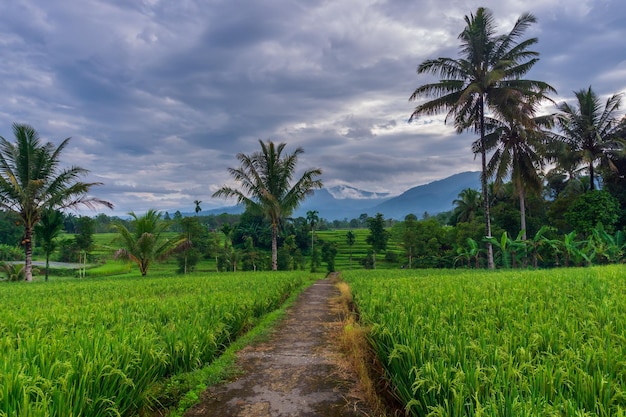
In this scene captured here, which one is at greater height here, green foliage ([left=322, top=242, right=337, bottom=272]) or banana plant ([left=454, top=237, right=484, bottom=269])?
banana plant ([left=454, top=237, right=484, bottom=269])

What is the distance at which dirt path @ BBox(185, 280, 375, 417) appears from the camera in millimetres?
3416

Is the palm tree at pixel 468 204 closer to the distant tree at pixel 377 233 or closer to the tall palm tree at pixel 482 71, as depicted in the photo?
the distant tree at pixel 377 233

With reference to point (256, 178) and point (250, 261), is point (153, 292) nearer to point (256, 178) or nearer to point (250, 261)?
point (256, 178)

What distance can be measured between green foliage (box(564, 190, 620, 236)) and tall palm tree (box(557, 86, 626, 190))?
8.86ft

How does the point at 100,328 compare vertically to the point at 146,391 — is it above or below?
above

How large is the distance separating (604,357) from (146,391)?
12.3 ft

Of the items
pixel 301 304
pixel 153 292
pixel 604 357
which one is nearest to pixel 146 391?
pixel 604 357

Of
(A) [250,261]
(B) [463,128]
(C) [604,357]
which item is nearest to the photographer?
(C) [604,357]

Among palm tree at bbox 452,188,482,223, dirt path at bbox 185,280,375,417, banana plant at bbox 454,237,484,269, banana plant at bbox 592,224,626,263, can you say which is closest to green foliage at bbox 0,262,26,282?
dirt path at bbox 185,280,375,417

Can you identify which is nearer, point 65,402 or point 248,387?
point 65,402

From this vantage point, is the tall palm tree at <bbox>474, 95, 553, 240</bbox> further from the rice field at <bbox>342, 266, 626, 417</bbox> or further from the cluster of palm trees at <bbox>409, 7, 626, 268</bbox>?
the rice field at <bbox>342, 266, 626, 417</bbox>

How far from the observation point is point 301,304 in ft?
35.3

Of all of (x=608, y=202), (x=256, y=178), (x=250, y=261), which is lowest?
(x=250, y=261)

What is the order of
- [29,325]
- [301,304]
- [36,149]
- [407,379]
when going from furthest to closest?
[36,149] → [301,304] → [29,325] → [407,379]
